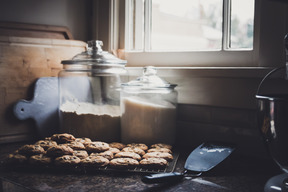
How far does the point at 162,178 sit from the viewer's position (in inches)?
29.4

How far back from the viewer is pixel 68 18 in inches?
55.5

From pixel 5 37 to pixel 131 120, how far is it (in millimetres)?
554

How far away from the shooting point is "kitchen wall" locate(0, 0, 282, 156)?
1.04 m

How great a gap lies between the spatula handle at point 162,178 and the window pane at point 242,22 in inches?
22.2

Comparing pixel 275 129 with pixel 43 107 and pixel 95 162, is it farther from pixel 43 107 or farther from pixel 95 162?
pixel 43 107

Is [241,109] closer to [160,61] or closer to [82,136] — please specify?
[160,61]

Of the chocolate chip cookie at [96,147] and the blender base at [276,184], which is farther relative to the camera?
the chocolate chip cookie at [96,147]

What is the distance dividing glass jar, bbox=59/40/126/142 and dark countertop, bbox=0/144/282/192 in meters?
0.29

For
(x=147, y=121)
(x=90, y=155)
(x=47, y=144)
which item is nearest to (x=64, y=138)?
(x=47, y=144)

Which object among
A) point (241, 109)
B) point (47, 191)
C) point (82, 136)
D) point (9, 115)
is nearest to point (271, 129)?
point (241, 109)

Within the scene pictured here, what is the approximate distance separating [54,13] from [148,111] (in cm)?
62

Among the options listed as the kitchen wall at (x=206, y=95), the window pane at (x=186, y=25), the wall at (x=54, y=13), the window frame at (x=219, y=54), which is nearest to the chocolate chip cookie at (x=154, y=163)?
the kitchen wall at (x=206, y=95)

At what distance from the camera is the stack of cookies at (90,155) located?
85 centimetres

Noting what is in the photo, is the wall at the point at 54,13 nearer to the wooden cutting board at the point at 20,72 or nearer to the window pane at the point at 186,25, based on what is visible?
the wooden cutting board at the point at 20,72
